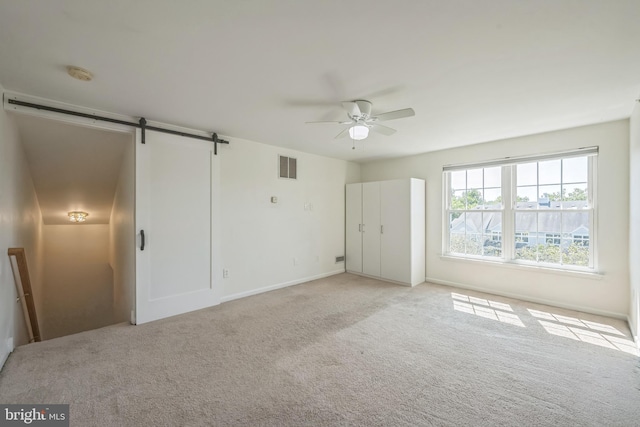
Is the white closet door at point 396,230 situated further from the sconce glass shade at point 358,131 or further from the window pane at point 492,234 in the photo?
the sconce glass shade at point 358,131

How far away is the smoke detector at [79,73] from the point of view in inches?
85.0

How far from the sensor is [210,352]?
2635mm

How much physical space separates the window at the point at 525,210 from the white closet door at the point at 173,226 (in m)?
4.10

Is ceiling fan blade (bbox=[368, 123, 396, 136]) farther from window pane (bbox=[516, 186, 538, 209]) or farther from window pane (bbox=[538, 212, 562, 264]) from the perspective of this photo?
window pane (bbox=[538, 212, 562, 264])

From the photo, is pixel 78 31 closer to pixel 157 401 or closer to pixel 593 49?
pixel 157 401

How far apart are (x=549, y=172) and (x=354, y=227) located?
10.8ft

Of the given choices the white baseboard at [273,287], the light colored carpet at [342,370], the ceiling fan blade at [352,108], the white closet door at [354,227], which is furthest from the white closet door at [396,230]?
the ceiling fan blade at [352,108]

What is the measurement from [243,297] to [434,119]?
3.67 m

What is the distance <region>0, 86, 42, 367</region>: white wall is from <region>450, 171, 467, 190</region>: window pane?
19.1ft

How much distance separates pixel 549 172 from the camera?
13.1 ft

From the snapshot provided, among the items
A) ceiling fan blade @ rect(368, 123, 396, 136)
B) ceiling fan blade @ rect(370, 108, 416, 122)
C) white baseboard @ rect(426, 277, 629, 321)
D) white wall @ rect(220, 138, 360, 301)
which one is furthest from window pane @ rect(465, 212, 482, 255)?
ceiling fan blade @ rect(370, 108, 416, 122)

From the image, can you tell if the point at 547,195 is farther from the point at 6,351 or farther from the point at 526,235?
the point at 6,351

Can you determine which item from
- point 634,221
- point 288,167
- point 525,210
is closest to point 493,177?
point 525,210

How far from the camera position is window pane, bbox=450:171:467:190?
4879 mm
